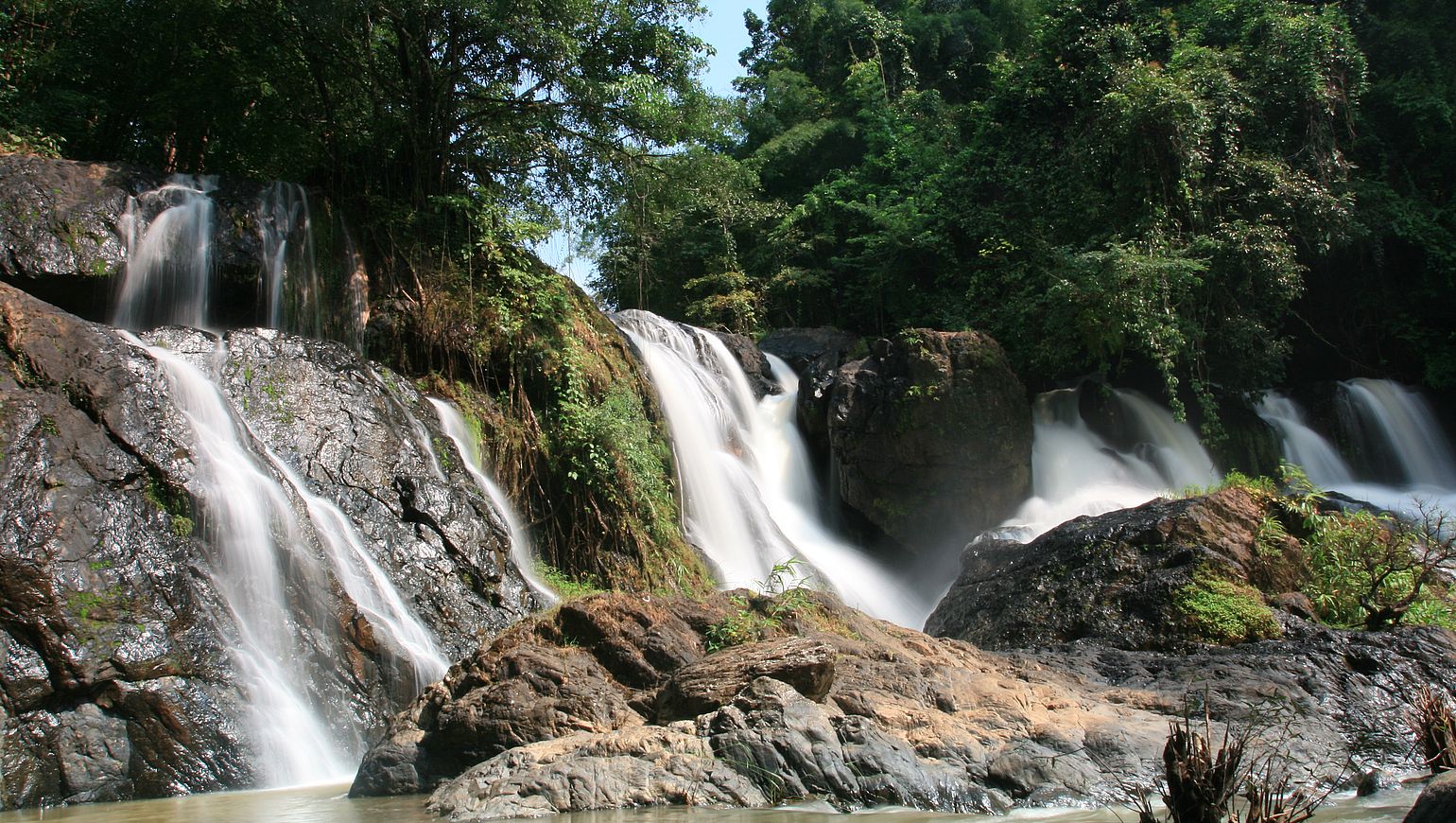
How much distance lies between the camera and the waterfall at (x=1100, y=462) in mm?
15375

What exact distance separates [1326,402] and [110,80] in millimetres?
20129

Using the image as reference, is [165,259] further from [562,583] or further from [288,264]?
[562,583]

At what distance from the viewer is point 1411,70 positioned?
1862 cm

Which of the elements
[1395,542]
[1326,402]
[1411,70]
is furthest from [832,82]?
[1395,542]

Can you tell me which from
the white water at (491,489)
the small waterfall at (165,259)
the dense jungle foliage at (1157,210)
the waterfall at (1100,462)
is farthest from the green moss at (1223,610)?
the small waterfall at (165,259)

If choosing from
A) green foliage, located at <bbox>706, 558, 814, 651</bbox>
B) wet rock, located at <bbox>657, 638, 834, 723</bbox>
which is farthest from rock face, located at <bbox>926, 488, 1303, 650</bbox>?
wet rock, located at <bbox>657, 638, 834, 723</bbox>

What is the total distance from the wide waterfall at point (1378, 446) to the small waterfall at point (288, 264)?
15493 millimetres

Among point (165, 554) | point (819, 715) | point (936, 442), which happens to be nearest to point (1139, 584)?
point (819, 715)

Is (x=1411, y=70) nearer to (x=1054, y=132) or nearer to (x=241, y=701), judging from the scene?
(x=1054, y=132)

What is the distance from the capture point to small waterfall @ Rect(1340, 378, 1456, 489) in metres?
16.7

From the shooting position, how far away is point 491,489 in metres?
10.5

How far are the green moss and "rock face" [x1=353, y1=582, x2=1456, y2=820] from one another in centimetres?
56

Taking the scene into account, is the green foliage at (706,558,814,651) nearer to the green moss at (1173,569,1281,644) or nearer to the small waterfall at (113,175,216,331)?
the green moss at (1173,569,1281,644)

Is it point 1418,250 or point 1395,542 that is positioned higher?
point 1418,250
